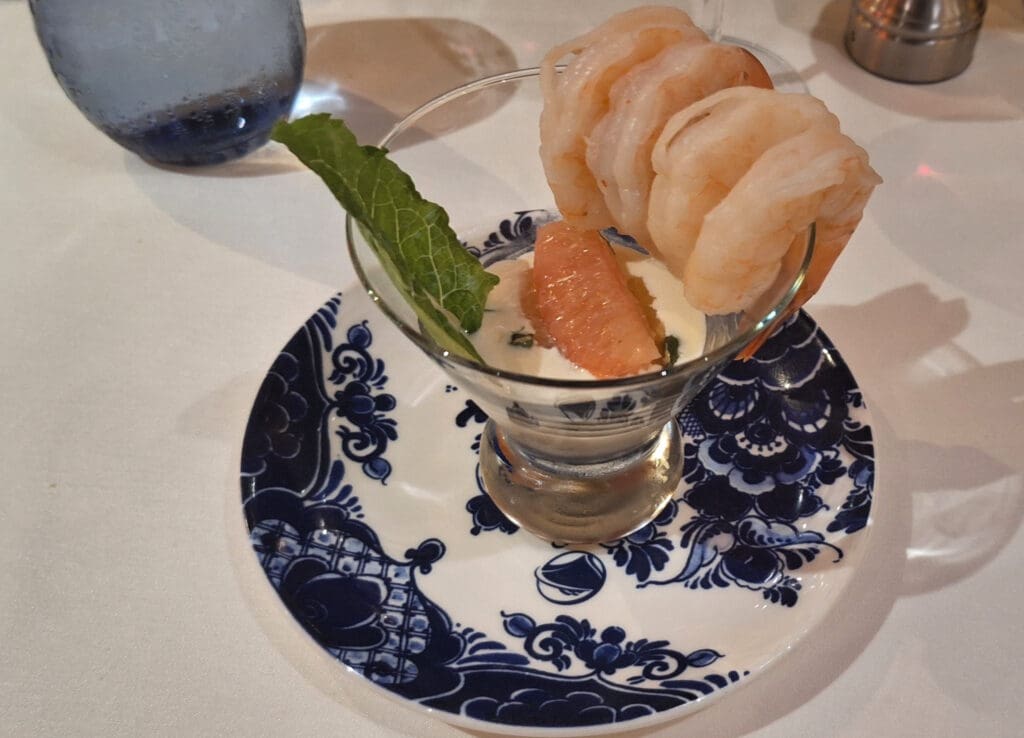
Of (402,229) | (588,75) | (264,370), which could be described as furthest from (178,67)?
(588,75)

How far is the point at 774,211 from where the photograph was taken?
0.68 m

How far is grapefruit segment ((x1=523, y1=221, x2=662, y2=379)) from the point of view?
0.84 metres

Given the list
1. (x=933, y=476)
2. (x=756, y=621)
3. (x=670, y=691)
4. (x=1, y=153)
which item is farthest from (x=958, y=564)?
(x=1, y=153)

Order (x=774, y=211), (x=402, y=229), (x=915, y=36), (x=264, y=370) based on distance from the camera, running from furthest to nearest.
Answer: (x=915, y=36) < (x=264, y=370) < (x=402, y=229) < (x=774, y=211)

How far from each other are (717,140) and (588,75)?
13 centimetres

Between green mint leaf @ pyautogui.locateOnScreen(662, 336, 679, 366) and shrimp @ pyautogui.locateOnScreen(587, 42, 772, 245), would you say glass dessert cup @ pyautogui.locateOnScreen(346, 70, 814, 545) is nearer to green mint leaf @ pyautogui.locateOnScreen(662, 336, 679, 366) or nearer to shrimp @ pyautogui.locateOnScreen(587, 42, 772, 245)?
green mint leaf @ pyautogui.locateOnScreen(662, 336, 679, 366)

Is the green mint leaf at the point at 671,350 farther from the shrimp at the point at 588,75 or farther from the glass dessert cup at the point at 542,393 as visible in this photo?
the shrimp at the point at 588,75

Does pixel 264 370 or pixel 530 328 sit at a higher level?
pixel 530 328

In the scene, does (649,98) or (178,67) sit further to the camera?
(178,67)

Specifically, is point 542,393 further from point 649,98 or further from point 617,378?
point 649,98

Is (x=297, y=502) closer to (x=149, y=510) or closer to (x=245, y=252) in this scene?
(x=149, y=510)

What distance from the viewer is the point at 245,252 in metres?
1.21

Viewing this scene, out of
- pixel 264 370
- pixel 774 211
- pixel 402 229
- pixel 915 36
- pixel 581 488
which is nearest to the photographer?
pixel 774 211

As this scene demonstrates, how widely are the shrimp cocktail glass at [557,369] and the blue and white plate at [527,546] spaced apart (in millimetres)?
30
